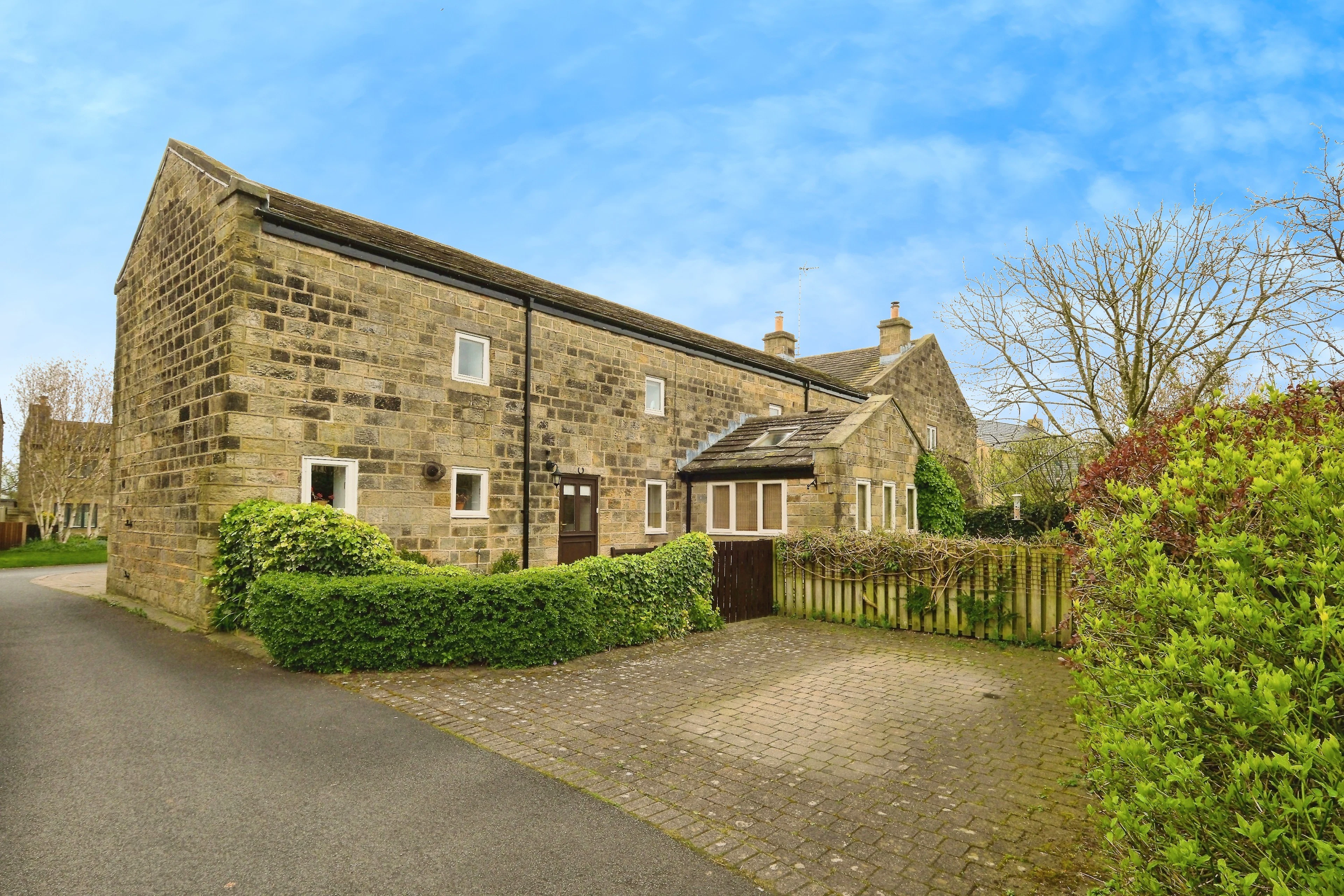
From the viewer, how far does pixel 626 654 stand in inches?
364

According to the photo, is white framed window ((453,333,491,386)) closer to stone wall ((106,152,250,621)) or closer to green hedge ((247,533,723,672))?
stone wall ((106,152,250,621))

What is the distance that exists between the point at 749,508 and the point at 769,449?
155 centimetres

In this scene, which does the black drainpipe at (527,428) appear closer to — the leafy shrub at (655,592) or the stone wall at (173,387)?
the leafy shrub at (655,592)

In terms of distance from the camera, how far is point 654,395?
17.6 meters

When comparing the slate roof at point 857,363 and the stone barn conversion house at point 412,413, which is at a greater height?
the slate roof at point 857,363

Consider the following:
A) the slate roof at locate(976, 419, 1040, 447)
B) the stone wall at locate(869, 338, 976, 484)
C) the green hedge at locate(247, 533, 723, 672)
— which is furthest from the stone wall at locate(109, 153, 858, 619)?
the stone wall at locate(869, 338, 976, 484)

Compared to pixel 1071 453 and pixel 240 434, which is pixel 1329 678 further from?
pixel 1071 453

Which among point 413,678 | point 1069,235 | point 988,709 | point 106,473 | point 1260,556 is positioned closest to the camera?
point 1260,556

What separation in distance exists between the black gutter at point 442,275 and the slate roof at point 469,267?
23 mm

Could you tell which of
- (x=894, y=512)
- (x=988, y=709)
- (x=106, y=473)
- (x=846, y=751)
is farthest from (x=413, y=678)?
(x=106, y=473)

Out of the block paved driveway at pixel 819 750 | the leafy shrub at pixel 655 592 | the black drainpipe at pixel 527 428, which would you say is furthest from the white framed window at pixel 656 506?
the block paved driveway at pixel 819 750

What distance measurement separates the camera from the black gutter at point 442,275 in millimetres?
10852

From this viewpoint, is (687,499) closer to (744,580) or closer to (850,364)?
(744,580)

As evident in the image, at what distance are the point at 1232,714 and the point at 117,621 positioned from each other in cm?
1423
